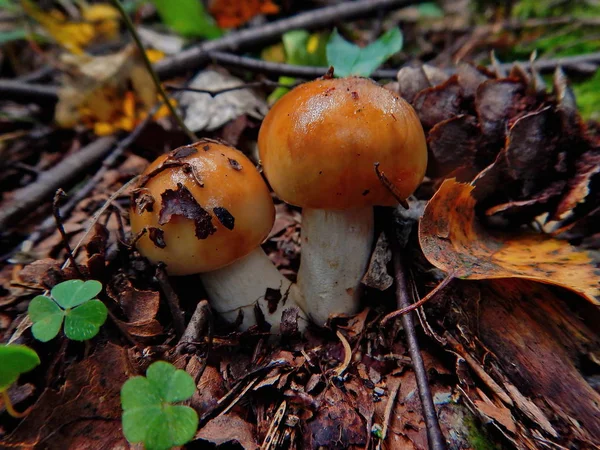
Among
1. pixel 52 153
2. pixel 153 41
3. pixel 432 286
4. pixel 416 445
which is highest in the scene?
pixel 153 41

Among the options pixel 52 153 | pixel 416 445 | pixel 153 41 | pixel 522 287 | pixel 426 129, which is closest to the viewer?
pixel 416 445

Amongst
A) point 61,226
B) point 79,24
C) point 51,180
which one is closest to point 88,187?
point 51,180

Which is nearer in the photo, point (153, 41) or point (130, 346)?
point (130, 346)

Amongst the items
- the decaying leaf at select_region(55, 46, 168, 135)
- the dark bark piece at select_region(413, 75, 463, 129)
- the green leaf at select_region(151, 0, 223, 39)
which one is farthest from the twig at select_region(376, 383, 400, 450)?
the green leaf at select_region(151, 0, 223, 39)

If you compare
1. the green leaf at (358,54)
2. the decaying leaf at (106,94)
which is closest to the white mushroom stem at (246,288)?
the green leaf at (358,54)

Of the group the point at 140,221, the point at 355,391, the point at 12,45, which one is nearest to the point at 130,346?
the point at 140,221

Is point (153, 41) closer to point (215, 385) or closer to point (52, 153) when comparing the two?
point (52, 153)

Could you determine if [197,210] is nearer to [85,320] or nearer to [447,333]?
[85,320]

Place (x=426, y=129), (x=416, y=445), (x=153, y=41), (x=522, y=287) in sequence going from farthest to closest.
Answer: (x=153, y=41) < (x=426, y=129) < (x=522, y=287) < (x=416, y=445)
